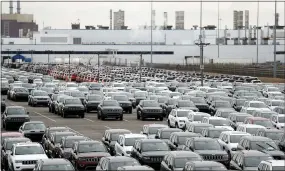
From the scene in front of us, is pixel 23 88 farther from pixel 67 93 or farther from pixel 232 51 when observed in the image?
pixel 232 51

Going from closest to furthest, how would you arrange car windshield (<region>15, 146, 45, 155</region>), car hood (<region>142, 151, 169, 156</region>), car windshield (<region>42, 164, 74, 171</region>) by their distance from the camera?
1. car windshield (<region>42, 164, 74, 171</region>)
2. car hood (<region>142, 151, 169, 156</region>)
3. car windshield (<region>15, 146, 45, 155</region>)

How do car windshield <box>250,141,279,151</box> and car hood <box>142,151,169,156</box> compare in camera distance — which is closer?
car hood <box>142,151,169,156</box>

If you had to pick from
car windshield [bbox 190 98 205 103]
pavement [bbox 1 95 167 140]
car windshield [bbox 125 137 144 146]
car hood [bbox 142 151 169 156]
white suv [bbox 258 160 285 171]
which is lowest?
pavement [bbox 1 95 167 140]

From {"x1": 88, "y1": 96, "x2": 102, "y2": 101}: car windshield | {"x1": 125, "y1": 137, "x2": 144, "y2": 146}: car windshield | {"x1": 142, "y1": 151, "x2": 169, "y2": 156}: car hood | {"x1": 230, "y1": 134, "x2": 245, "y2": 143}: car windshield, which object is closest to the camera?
{"x1": 142, "y1": 151, "x2": 169, "y2": 156}: car hood

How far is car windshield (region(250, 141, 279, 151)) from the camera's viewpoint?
26.5 metres

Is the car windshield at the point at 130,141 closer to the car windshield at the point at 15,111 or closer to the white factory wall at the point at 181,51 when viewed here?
the car windshield at the point at 15,111

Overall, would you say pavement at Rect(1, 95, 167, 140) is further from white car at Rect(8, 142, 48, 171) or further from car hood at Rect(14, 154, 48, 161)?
car hood at Rect(14, 154, 48, 161)

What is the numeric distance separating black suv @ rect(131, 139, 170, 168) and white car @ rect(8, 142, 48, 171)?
310 centimetres

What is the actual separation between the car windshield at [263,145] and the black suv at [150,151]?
2976mm

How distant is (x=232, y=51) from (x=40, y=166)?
154 m

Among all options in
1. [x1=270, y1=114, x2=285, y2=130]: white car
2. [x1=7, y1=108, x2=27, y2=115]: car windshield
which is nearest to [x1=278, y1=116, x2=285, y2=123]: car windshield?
[x1=270, y1=114, x2=285, y2=130]: white car

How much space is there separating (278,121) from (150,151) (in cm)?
1492

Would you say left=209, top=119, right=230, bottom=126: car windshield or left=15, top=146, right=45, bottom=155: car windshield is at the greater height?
left=209, top=119, right=230, bottom=126: car windshield

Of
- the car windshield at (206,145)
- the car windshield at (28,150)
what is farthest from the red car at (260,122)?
the car windshield at (28,150)
